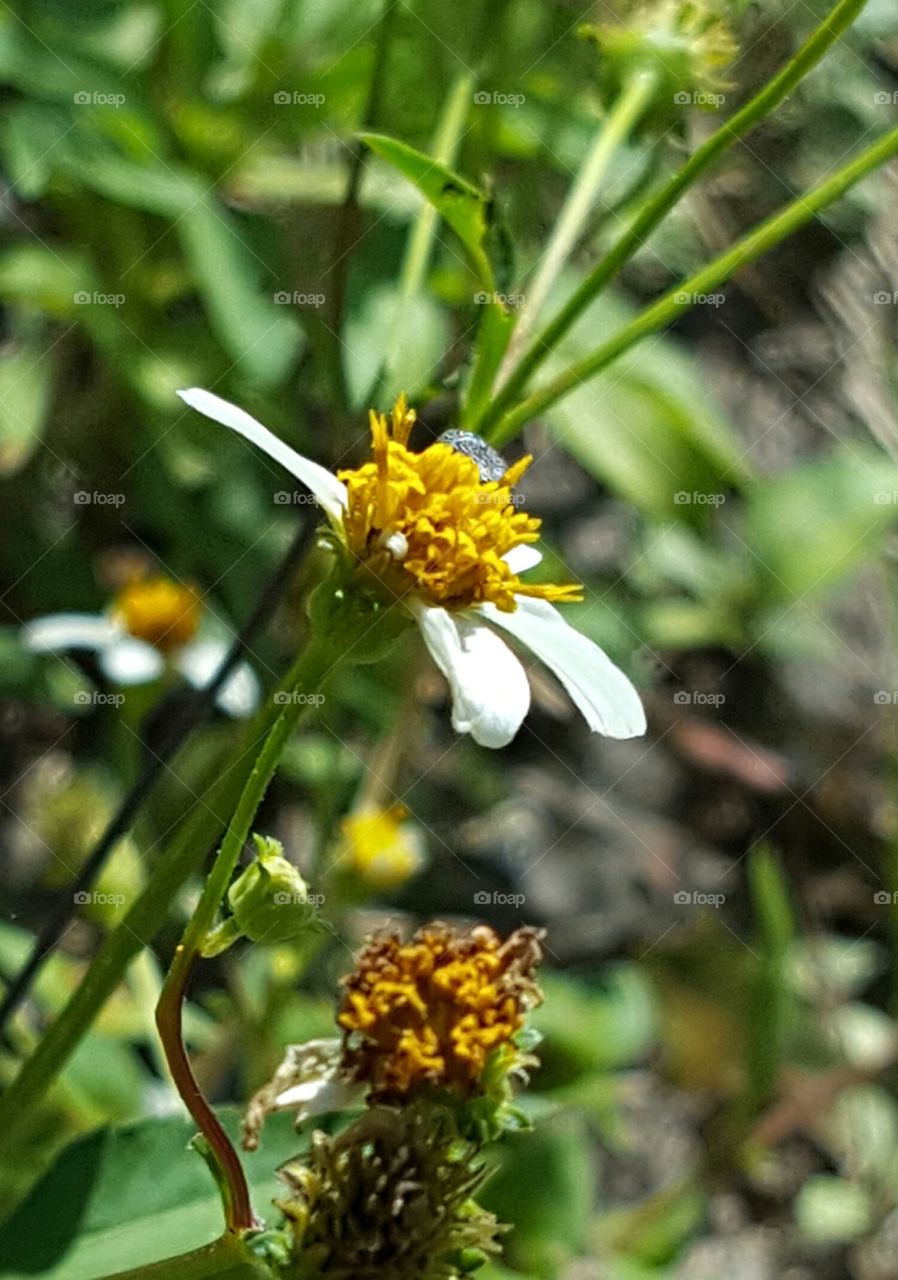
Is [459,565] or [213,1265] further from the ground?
[459,565]

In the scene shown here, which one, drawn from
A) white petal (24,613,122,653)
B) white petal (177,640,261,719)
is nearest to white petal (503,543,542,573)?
white petal (177,640,261,719)

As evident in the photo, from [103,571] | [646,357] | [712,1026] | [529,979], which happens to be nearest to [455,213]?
[529,979]

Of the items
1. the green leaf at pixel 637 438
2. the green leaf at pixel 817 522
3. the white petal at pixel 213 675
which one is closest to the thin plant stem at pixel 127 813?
the white petal at pixel 213 675

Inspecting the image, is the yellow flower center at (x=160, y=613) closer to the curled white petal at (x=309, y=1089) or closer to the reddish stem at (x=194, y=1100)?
the curled white petal at (x=309, y=1089)

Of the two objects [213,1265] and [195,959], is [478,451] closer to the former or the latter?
[195,959]

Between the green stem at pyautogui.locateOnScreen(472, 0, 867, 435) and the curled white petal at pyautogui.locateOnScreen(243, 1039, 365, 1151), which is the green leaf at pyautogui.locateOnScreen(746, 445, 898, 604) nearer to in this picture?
the green stem at pyautogui.locateOnScreen(472, 0, 867, 435)

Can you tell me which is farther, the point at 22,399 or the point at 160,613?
the point at 22,399

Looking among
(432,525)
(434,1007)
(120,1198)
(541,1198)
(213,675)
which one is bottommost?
(541,1198)

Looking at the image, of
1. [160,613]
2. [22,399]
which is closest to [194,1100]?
[160,613]

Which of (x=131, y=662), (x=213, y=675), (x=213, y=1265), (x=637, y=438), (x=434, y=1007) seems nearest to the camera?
(x=213, y=1265)
